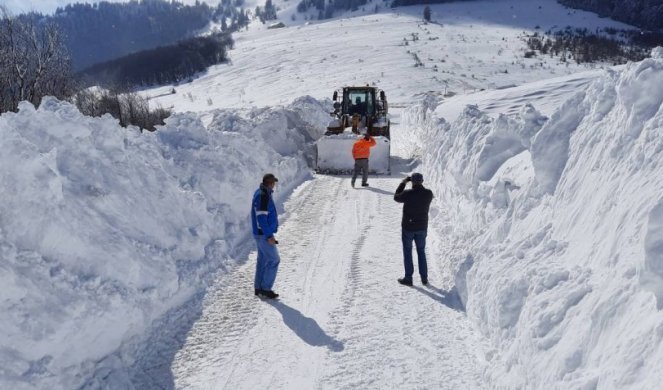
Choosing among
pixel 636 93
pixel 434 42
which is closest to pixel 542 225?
pixel 636 93

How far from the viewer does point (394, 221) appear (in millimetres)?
11266

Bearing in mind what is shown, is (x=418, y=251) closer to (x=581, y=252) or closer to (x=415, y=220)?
(x=415, y=220)

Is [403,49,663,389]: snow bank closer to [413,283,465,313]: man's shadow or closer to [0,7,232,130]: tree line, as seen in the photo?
[413,283,465,313]: man's shadow

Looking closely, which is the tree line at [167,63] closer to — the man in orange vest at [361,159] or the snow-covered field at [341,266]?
the man in orange vest at [361,159]

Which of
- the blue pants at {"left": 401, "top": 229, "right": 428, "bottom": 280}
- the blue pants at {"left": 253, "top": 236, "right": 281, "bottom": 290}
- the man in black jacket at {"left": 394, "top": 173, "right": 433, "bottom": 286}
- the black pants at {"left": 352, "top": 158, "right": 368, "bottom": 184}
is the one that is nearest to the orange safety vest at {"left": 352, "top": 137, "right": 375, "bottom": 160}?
the black pants at {"left": 352, "top": 158, "right": 368, "bottom": 184}

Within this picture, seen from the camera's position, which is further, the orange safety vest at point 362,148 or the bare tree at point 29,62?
the bare tree at point 29,62

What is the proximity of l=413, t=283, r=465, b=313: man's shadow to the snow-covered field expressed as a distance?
0.04 metres

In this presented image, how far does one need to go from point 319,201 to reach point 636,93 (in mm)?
8866

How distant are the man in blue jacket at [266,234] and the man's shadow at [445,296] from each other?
2093 millimetres

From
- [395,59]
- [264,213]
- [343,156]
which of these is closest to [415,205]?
[264,213]

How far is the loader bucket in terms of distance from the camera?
666 inches

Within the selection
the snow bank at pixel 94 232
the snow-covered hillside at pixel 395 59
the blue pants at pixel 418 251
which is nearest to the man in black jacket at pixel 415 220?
the blue pants at pixel 418 251

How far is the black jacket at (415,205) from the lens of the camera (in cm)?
791

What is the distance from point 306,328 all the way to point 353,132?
12.1 m
